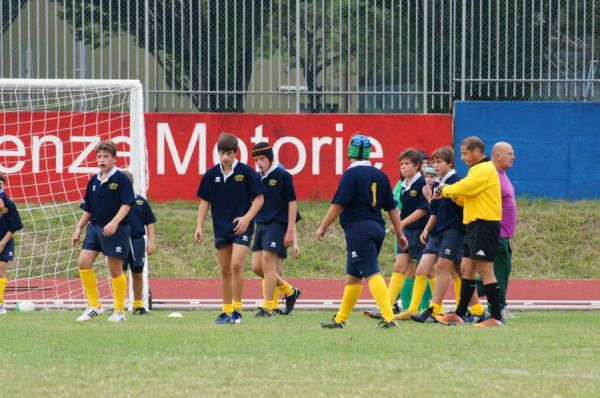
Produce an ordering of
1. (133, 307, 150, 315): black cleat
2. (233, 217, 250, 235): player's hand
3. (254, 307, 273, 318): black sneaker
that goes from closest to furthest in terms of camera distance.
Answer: (233, 217, 250, 235): player's hand, (254, 307, 273, 318): black sneaker, (133, 307, 150, 315): black cleat

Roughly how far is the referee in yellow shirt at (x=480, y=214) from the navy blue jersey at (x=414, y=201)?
3.62 feet

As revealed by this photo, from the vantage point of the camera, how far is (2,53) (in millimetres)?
21297

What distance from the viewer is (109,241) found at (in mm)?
11891

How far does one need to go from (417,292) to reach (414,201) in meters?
1.05

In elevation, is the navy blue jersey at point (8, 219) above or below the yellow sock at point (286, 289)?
above

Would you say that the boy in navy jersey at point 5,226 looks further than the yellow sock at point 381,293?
Yes

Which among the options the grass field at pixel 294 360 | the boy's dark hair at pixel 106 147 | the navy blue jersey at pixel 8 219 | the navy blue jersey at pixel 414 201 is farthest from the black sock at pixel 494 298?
the navy blue jersey at pixel 8 219

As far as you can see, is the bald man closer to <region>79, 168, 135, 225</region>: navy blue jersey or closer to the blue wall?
<region>79, 168, 135, 225</region>: navy blue jersey

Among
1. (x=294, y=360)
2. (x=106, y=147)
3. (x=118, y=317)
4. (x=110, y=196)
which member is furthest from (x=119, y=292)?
(x=294, y=360)

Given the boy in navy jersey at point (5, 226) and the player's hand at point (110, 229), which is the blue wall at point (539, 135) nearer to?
the boy in navy jersey at point (5, 226)

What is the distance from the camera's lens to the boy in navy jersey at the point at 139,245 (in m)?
13.9

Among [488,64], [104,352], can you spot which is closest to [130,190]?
[104,352]

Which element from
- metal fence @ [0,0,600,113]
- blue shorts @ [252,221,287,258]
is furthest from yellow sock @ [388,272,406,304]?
metal fence @ [0,0,600,113]

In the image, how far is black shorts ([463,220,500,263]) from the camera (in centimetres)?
1127
